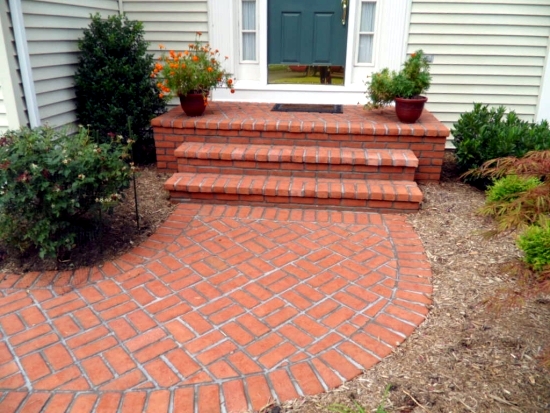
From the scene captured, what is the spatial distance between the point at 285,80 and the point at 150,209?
2600mm

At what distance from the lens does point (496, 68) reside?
194 inches

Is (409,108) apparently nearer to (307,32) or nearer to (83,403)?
(307,32)

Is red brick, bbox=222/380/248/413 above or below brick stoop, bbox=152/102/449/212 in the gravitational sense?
below

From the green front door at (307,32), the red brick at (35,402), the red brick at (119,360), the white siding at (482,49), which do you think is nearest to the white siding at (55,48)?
the green front door at (307,32)

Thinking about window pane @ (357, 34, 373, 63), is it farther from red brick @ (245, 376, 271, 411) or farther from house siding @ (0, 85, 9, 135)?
red brick @ (245, 376, 271, 411)

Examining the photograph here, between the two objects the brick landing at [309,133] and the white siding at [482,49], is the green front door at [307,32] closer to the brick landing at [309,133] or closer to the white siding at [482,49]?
the white siding at [482,49]

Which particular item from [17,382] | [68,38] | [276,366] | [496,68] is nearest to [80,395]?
[17,382]

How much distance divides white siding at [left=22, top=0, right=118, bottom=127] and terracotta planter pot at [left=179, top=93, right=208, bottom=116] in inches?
42.8

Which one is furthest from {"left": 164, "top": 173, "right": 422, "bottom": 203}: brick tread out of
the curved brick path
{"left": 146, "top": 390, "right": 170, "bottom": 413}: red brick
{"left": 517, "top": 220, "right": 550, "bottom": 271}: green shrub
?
{"left": 146, "top": 390, "right": 170, "bottom": 413}: red brick

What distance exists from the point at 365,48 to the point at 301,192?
7.86ft

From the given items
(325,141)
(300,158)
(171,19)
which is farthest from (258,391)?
(171,19)

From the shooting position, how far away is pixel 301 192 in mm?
3680

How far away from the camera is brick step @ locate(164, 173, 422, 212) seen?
365 cm

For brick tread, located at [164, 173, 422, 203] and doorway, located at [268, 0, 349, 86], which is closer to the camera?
brick tread, located at [164, 173, 422, 203]
